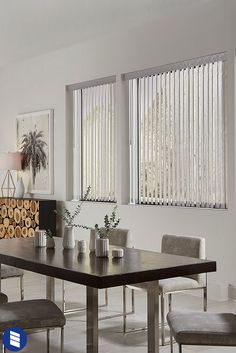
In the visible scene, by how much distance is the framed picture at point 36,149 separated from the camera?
28.5ft

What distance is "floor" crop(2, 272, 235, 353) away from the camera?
14.6 ft

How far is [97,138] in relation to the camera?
8.02 metres

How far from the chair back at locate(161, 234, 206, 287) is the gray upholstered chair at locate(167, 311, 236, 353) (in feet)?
4.50

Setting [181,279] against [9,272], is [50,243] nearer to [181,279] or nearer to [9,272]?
[9,272]

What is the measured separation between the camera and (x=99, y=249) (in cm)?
426

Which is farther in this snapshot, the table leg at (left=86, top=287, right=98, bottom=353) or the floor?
the floor

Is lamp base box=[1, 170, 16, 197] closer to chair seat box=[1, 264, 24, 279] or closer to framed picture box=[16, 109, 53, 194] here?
framed picture box=[16, 109, 53, 194]

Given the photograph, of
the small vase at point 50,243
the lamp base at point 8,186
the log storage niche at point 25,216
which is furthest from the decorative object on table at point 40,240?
the lamp base at point 8,186

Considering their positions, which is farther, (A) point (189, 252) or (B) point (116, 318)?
(B) point (116, 318)

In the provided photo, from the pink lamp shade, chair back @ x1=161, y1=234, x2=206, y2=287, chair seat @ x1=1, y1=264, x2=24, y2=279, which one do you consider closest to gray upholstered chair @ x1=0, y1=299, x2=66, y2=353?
chair back @ x1=161, y1=234, x2=206, y2=287

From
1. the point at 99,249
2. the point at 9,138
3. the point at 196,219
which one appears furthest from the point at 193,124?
the point at 9,138

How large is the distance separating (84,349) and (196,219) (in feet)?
7.97

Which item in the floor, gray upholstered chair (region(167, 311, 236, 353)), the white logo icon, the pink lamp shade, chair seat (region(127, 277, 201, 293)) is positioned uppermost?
the pink lamp shade

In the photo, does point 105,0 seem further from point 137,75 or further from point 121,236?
point 121,236
